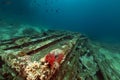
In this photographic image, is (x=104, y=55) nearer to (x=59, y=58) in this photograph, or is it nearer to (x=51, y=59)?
(x=59, y=58)

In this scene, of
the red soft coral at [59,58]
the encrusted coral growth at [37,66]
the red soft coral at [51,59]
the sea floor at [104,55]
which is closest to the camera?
the encrusted coral growth at [37,66]

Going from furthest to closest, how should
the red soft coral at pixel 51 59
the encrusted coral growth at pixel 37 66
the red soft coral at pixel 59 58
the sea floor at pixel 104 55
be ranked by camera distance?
the sea floor at pixel 104 55, the red soft coral at pixel 59 58, the red soft coral at pixel 51 59, the encrusted coral growth at pixel 37 66

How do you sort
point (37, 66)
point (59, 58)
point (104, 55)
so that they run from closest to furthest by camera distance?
1. point (37, 66)
2. point (59, 58)
3. point (104, 55)

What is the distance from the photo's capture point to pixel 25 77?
2.73 metres

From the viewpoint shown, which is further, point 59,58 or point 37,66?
point 59,58

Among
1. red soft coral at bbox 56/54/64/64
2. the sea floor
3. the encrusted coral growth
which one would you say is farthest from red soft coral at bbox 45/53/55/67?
the sea floor

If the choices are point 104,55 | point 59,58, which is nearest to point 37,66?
point 59,58

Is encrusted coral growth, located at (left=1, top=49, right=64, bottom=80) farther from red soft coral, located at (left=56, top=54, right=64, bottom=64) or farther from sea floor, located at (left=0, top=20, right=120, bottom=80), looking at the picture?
sea floor, located at (left=0, top=20, right=120, bottom=80)

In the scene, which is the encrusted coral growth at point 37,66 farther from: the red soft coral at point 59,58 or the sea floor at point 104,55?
the sea floor at point 104,55

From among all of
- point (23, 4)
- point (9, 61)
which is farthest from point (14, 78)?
point (23, 4)

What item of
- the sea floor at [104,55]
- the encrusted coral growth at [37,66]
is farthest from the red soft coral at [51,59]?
the sea floor at [104,55]

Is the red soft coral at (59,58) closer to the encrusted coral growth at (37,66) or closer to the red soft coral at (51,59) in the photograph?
the encrusted coral growth at (37,66)

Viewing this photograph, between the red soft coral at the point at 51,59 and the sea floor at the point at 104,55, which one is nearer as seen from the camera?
the red soft coral at the point at 51,59

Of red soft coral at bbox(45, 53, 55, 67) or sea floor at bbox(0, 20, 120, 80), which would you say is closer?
red soft coral at bbox(45, 53, 55, 67)
